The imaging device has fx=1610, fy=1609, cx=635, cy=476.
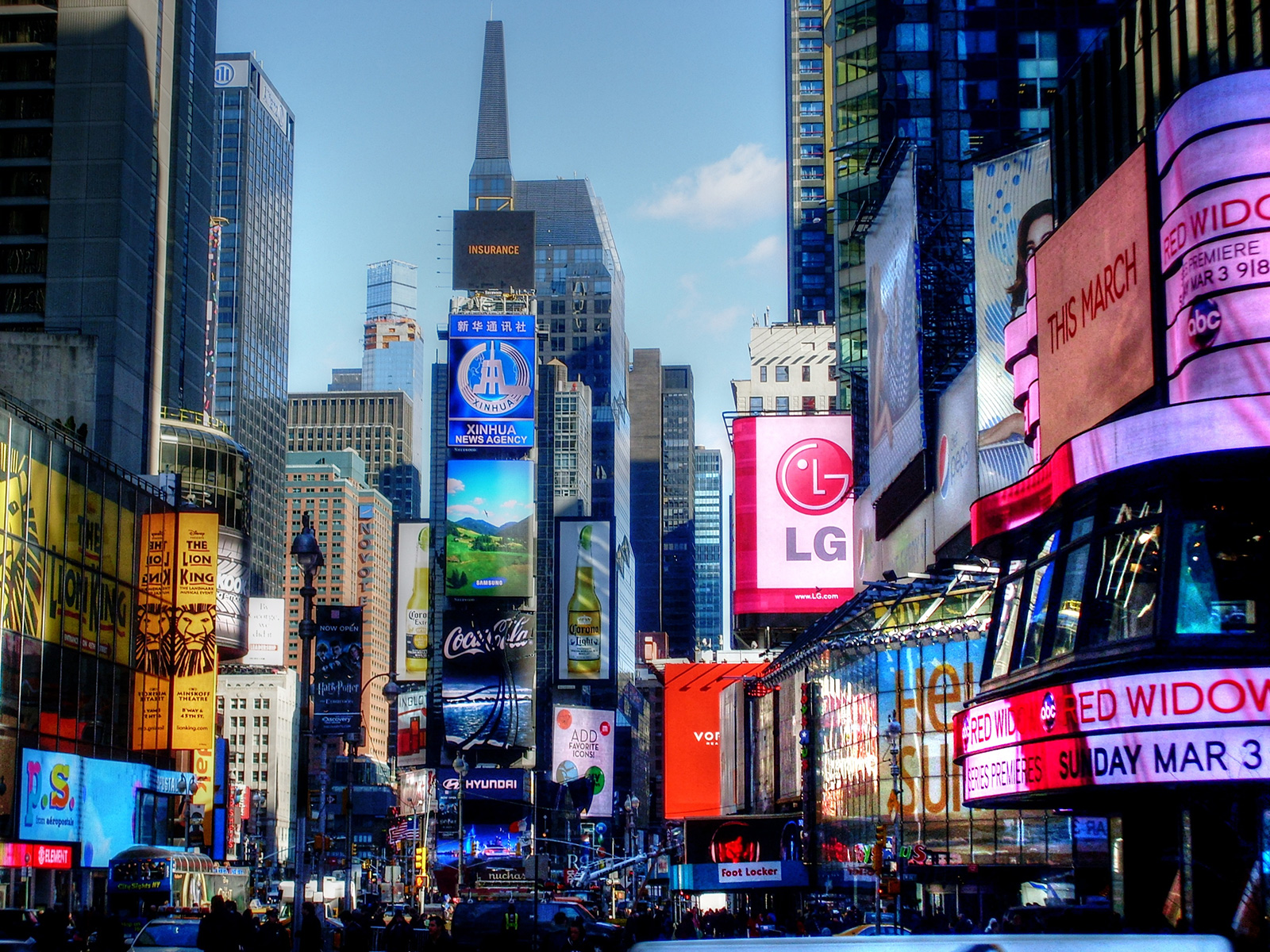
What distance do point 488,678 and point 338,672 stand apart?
10640cm

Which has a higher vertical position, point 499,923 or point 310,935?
point 310,935

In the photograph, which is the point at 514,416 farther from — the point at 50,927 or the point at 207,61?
the point at 50,927

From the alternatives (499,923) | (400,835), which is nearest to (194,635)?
(499,923)

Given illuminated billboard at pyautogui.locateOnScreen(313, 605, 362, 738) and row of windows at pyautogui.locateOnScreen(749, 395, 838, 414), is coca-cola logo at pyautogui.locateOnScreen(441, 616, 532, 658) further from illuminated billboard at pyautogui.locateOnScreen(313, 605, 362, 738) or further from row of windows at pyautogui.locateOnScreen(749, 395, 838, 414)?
illuminated billboard at pyautogui.locateOnScreen(313, 605, 362, 738)

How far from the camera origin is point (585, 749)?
6619 inches

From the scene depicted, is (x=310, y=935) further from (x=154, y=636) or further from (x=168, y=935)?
(x=154, y=636)

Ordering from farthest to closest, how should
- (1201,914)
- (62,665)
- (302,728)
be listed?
(62,665) → (302,728) → (1201,914)

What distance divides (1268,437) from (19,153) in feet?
240

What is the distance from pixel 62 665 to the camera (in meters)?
57.0

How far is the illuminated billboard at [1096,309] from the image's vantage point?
2683 centimetres

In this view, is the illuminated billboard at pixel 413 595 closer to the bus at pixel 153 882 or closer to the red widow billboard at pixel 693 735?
the red widow billboard at pixel 693 735

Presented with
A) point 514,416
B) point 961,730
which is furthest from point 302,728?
point 514,416

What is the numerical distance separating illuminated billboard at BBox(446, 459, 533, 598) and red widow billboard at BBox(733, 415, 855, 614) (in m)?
64.7

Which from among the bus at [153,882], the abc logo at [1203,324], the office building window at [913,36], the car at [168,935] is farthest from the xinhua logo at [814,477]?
the abc logo at [1203,324]
